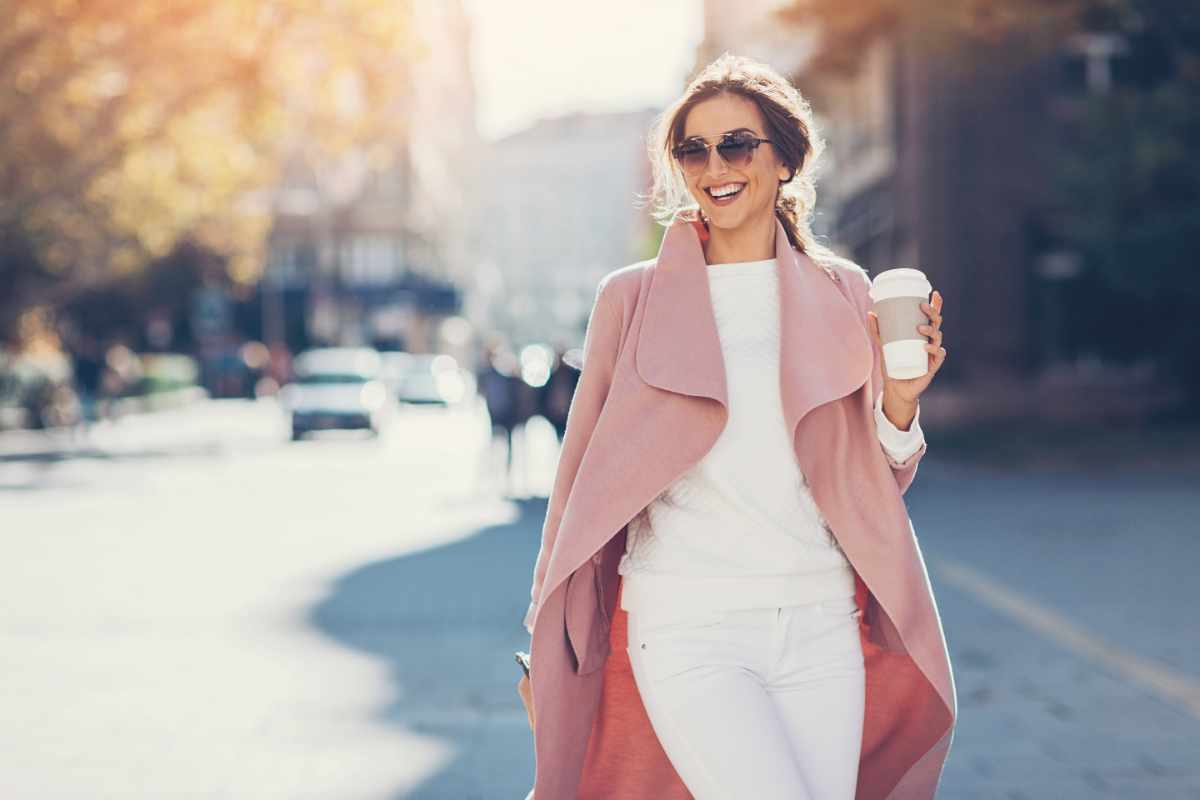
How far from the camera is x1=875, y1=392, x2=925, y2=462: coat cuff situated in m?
3.00

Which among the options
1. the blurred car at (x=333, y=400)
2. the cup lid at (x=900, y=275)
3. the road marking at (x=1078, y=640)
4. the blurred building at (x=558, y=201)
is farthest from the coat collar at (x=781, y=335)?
the blurred building at (x=558, y=201)

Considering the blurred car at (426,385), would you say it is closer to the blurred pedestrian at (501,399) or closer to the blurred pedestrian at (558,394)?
the blurred pedestrian at (501,399)

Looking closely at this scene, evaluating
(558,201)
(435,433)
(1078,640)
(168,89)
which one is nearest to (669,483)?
(1078,640)

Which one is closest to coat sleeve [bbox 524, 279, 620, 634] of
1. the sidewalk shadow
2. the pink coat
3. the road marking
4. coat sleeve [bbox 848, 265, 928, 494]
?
the pink coat

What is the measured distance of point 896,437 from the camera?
3.00m

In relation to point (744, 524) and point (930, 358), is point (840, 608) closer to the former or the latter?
point (744, 524)

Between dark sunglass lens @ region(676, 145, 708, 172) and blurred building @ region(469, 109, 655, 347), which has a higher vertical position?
dark sunglass lens @ region(676, 145, 708, 172)

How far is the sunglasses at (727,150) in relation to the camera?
310 centimetres

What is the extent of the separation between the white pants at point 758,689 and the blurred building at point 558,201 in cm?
12105

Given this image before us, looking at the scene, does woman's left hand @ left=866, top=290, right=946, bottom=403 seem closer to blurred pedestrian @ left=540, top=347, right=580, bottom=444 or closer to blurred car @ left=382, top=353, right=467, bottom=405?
blurred pedestrian @ left=540, top=347, right=580, bottom=444

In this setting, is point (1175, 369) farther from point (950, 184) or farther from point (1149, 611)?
point (1149, 611)

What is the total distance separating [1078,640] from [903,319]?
5610 millimetres

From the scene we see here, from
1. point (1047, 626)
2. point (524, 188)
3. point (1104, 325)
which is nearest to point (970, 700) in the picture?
point (1047, 626)

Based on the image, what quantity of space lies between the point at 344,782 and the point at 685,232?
297cm
